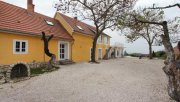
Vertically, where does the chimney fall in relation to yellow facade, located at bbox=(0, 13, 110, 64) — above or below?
above

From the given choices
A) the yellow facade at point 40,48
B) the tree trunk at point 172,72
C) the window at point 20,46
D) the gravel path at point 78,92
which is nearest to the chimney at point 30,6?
the yellow facade at point 40,48

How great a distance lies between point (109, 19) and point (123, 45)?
24.8 m

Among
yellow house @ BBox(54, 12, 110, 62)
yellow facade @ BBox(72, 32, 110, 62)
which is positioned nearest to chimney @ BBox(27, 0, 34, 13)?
yellow house @ BBox(54, 12, 110, 62)

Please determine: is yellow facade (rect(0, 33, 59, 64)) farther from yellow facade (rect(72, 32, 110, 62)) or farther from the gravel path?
the gravel path

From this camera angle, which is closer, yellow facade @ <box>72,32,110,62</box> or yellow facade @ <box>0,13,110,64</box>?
yellow facade @ <box>0,13,110,64</box>

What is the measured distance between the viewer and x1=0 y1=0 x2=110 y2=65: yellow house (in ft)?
55.7

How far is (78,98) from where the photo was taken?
9273 mm

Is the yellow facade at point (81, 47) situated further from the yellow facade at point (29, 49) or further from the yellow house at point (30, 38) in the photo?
the yellow facade at point (29, 49)

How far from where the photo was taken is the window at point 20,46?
57.6 feet

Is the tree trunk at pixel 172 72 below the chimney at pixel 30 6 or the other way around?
below

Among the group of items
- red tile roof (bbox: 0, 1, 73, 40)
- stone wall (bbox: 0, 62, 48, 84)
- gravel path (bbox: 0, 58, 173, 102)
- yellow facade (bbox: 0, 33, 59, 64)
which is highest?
red tile roof (bbox: 0, 1, 73, 40)

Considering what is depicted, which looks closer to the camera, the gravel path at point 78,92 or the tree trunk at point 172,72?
the tree trunk at point 172,72

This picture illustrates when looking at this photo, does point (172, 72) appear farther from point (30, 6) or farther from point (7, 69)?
point (30, 6)

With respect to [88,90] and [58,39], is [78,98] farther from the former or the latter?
[58,39]
